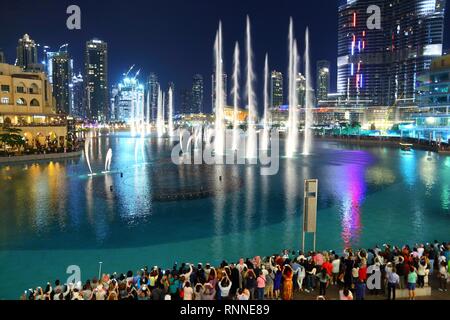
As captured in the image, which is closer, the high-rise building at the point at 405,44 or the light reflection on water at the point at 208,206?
the light reflection on water at the point at 208,206

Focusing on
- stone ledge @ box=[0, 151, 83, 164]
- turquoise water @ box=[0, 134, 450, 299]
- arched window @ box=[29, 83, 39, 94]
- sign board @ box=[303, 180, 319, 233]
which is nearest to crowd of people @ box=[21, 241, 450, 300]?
sign board @ box=[303, 180, 319, 233]

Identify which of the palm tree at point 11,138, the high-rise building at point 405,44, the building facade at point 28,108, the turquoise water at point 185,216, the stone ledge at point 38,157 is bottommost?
the turquoise water at point 185,216

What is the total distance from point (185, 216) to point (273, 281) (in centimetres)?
1224

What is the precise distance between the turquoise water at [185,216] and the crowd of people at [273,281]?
4295mm

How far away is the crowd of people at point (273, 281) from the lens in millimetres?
9992

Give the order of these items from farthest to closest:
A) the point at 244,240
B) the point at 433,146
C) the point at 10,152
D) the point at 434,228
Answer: the point at 433,146, the point at 10,152, the point at 434,228, the point at 244,240

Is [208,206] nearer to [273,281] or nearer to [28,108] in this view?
[273,281]

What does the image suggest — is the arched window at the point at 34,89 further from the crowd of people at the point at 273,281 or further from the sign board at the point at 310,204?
the sign board at the point at 310,204

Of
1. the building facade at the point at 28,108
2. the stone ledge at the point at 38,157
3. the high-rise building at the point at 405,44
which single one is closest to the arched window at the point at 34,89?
the building facade at the point at 28,108

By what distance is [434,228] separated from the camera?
20047mm

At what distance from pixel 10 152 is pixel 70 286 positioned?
46917 mm

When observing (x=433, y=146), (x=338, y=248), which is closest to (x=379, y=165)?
(x=433, y=146)

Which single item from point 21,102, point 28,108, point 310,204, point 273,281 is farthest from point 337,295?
point 28,108
